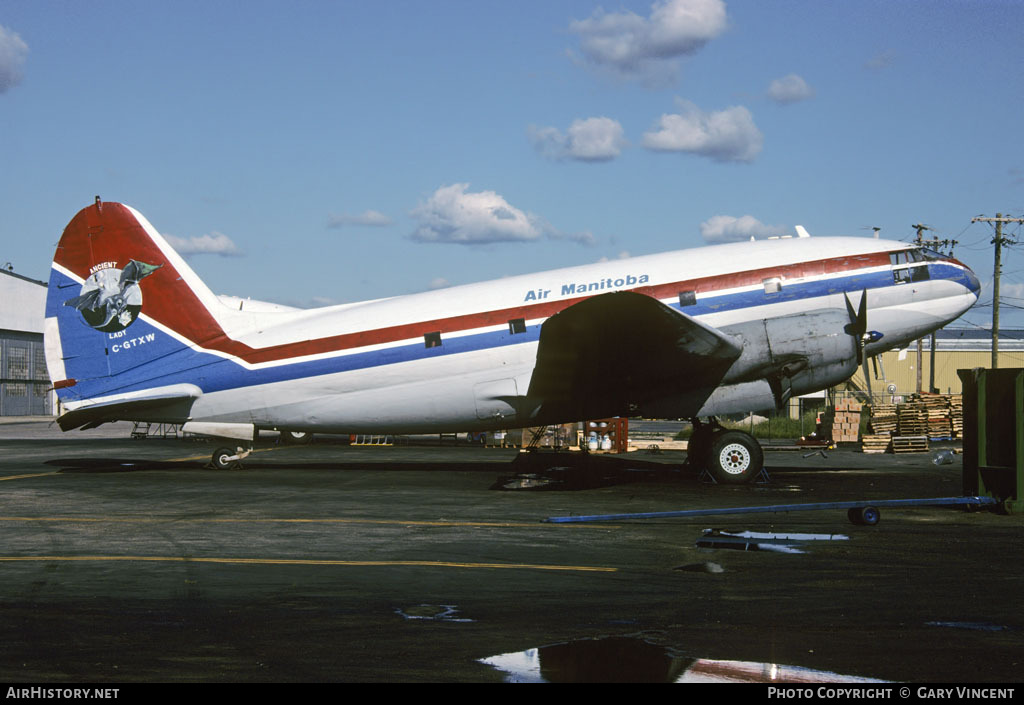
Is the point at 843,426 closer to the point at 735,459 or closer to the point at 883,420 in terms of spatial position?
the point at 883,420

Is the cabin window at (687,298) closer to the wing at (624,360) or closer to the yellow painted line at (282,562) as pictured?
the wing at (624,360)

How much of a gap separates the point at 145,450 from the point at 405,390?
58.2 ft

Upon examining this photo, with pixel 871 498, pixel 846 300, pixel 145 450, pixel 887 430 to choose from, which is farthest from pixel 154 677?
pixel 887 430

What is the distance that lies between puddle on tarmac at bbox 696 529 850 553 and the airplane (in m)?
7.29

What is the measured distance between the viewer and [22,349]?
84.4m

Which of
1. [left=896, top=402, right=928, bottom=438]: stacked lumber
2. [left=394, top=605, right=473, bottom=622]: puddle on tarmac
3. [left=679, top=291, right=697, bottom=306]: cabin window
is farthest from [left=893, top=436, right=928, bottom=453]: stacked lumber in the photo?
[left=394, top=605, right=473, bottom=622]: puddle on tarmac

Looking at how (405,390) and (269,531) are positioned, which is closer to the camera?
(269,531)

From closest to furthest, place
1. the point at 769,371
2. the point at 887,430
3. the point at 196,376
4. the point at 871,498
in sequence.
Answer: the point at 871,498, the point at 769,371, the point at 196,376, the point at 887,430

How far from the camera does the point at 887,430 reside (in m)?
38.9

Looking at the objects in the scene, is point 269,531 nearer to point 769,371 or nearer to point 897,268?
point 769,371

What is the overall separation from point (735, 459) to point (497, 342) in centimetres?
621

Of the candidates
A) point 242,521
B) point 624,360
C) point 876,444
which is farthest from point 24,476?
point 876,444

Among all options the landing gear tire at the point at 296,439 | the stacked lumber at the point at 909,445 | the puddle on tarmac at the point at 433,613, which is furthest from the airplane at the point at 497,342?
the landing gear tire at the point at 296,439

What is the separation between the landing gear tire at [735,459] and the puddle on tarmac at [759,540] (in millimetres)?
7936
